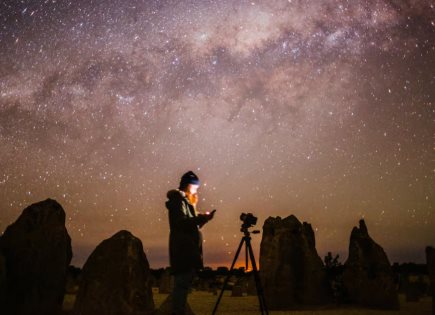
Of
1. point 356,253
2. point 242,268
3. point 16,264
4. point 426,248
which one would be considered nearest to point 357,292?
point 356,253

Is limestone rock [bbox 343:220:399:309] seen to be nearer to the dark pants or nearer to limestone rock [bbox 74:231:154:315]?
limestone rock [bbox 74:231:154:315]

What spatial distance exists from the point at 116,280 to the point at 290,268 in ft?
21.8

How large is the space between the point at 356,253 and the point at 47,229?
10.6m

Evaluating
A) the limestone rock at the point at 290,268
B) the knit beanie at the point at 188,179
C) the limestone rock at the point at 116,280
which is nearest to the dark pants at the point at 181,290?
the knit beanie at the point at 188,179

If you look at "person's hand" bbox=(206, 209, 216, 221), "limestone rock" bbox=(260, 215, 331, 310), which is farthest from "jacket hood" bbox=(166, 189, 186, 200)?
"limestone rock" bbox=(260, 215, 331, 310)

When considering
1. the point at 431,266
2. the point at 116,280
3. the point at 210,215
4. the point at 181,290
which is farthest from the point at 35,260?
the point at 431,266

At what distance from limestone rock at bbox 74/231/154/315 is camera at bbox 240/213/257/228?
4907mm

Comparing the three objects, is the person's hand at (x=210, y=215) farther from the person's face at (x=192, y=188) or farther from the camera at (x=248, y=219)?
the camera at (x=248, y=219)

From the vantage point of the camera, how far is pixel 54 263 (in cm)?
1242

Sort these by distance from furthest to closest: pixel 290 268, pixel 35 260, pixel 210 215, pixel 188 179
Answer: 1. pixel 290 268
2. pixel 35 260
3. pixel 188 179
4. pixel 210 215

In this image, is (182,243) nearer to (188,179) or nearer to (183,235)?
(183,235)

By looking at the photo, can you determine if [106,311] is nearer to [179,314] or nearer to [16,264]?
[16,264]

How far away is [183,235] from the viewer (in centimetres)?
632

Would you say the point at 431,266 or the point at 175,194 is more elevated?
the point at 175,194
